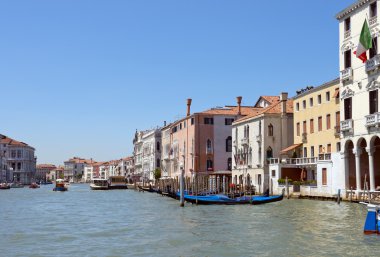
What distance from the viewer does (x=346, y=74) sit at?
3344 centimetres

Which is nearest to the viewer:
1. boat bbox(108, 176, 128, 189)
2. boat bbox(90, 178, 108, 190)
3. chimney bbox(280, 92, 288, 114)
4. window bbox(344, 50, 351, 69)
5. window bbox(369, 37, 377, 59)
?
window bbox(369, 37, 377, 59)

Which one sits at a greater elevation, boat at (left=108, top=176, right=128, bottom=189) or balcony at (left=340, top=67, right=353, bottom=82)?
balcony at (left=340, top=67, right=353, bottom=82)

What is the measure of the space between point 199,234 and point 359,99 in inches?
642

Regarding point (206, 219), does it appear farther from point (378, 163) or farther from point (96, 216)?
point (378, 163)

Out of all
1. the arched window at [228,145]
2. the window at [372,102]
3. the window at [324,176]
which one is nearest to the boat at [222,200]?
the window at [324,176]

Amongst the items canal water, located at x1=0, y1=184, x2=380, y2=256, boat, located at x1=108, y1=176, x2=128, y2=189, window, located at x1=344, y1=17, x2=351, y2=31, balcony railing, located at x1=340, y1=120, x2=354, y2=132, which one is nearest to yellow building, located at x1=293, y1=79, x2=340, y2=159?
balcony railing, located at x1=340, y1=120, x2=354, y2=132

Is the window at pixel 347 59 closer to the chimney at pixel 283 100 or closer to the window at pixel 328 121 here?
the window at pixel 328 121

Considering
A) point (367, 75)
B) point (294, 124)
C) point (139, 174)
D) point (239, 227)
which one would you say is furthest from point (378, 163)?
point (139, 174)

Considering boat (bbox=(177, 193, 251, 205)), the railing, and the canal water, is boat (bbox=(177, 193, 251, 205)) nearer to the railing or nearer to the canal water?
the canal water

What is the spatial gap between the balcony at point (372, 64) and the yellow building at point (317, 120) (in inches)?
250

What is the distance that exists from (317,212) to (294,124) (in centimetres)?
1862

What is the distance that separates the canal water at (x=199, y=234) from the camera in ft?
53.7

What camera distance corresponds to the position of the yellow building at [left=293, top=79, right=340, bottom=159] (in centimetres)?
3831

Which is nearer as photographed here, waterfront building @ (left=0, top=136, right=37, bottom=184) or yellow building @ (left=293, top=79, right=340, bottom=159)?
yellow building @ (left=293, top=79, right=340, bottom=159)
